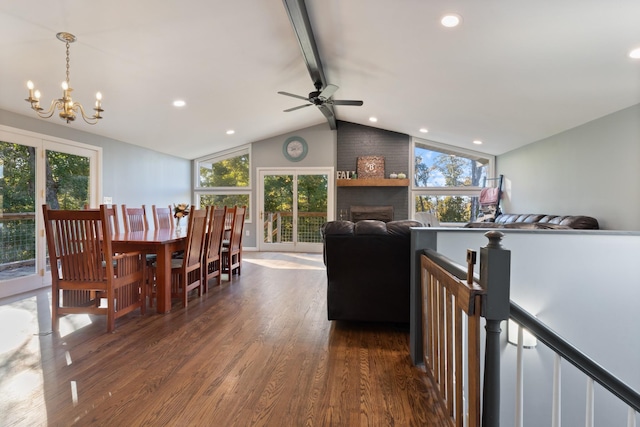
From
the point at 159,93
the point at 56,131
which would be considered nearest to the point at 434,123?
the point at 159,93

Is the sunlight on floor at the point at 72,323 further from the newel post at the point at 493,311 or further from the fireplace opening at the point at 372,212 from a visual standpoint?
the fireplace opening at the point at 372,212

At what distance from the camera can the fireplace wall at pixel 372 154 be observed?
7.50 metres

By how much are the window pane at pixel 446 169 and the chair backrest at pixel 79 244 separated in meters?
6.34

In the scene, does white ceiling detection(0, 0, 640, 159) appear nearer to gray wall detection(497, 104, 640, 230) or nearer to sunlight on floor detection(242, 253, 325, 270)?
gray wall detection(497, 104, 640, 230)

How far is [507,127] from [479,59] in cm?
217

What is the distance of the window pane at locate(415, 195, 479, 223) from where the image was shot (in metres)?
7.36

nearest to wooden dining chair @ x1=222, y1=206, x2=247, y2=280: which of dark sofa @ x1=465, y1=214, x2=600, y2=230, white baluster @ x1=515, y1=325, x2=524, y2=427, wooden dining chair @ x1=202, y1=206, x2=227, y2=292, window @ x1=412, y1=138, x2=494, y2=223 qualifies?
wooden dining chair @ x1=202, y1=206, x2=227, y2=292

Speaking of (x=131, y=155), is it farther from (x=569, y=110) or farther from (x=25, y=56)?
(x=569, y=110)

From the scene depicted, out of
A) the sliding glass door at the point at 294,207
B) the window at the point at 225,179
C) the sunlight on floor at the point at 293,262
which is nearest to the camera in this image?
the sunlight on floor at the point at 293,262

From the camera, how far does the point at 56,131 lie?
14.7ft

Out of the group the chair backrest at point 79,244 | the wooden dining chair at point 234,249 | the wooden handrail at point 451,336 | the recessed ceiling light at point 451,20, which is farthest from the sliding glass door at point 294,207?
the wooden handrail at point 451,336

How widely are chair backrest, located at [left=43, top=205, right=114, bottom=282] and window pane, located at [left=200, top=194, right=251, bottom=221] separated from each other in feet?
17.0

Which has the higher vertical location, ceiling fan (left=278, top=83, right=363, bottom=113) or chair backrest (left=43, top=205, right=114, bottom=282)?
ceiling fan (left=278, top=83, right=363, bottom=113)

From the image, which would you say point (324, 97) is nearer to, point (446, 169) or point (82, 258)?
point (82, 258)
